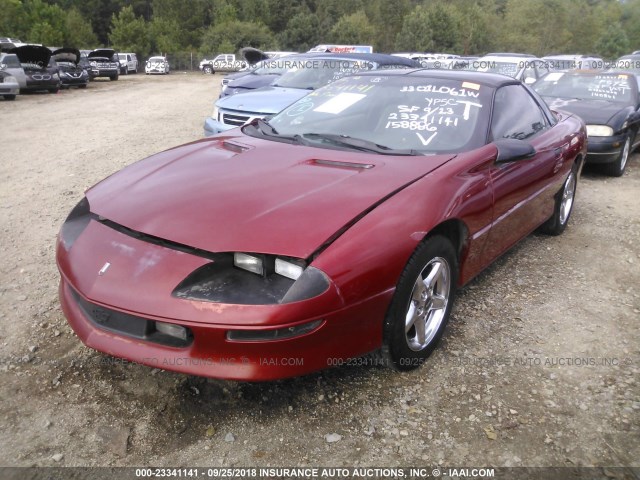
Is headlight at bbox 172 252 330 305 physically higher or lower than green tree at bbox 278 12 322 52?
higher

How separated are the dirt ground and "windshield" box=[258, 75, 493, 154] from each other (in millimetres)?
1103

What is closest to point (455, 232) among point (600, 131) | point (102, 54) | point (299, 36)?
point (600, 131)

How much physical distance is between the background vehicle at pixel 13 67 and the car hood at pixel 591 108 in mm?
15462

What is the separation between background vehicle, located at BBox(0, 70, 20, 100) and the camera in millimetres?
15312

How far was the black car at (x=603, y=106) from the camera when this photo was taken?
6.93m

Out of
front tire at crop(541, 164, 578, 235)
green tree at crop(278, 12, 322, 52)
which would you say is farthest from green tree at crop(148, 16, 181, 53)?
front tire at crop(541, 164, 578, 235)

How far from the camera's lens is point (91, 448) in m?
2.21

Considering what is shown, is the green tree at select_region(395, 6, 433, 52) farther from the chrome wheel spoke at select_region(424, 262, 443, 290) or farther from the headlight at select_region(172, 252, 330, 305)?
the headlight at select_region(172, 252, 330, 305)

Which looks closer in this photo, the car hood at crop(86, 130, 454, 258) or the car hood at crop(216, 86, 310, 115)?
the car hood at crop(86, 130, 454, 258)

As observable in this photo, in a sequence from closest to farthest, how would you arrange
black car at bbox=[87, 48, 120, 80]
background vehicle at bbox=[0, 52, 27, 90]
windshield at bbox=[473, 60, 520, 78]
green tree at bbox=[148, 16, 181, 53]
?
windshield at bbox=[473, 60, 520, 78], background vehicle at bbox=[0, 52, 27, 90], black car at bbox=[87, 48, 120, 80], green tree at bbox=[148, 16, 181, 53]

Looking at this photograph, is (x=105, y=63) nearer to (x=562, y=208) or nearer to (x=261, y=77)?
(x=261, y=77)

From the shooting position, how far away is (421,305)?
2693 millimetres

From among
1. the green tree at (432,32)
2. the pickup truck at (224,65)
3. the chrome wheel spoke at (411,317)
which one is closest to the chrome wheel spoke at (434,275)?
the chrome wheel spoke at (411,317)

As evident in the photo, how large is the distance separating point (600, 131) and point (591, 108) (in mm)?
665
